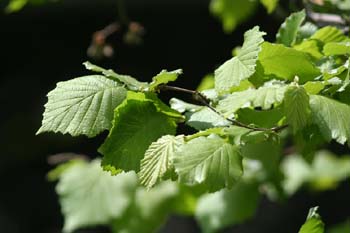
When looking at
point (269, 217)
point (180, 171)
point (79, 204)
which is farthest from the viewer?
point (269, 217)

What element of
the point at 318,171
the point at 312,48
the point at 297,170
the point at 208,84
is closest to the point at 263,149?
the point at 208,84

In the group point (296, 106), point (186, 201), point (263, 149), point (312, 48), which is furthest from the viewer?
point (186, 201)

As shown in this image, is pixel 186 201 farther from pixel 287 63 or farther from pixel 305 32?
pixel 287 63

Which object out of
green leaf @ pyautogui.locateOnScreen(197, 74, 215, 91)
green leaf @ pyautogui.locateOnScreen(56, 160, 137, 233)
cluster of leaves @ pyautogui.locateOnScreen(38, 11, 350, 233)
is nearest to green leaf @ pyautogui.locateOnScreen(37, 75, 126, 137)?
cluster of leaves @ pyautogui.locateOnScreen(38, 11, 350, 233)

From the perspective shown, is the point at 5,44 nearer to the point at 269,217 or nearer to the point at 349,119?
the point at 269,217

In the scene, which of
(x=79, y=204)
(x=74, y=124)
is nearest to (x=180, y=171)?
(x=74, y=124)
